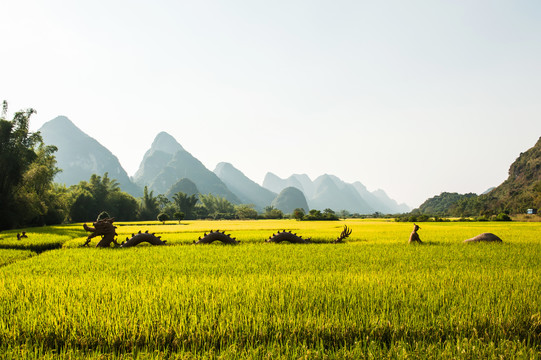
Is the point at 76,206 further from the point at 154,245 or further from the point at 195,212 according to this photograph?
the point at 154,245

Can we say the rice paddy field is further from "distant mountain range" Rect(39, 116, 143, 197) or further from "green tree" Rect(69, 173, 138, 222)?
"distant mountain range" Rect(39, 116, 143, 197)

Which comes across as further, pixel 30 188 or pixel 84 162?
pixel 84 162

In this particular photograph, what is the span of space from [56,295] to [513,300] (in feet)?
21.5

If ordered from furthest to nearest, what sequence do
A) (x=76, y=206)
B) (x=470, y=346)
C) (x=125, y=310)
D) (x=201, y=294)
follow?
(x=76, y=206) → (x=201, y=294) → (x=125, y=310) → (x=470, y=346)

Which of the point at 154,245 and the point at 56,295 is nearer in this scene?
the point at 56,295

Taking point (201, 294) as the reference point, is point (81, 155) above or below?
above

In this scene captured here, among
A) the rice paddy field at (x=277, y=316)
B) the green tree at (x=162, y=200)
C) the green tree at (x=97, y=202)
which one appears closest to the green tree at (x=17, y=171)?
the green tree at (x=97, y=202)

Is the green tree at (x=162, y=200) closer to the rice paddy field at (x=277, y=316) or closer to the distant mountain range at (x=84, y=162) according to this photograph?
the rice paddy field at (x=277, y=316)

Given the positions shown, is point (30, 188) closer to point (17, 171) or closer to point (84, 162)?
point (17, 171)

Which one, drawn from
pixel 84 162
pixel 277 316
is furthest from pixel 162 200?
pixel 84 162

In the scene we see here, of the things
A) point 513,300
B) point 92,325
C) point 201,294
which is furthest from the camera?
point 201,294

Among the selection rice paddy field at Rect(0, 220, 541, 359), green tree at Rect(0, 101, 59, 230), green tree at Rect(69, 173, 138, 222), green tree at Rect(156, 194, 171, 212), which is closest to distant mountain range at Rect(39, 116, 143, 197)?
green tree at Rect(156, 194, 171, 212)

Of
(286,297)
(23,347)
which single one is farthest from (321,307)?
(23,347)

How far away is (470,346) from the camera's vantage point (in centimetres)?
262
